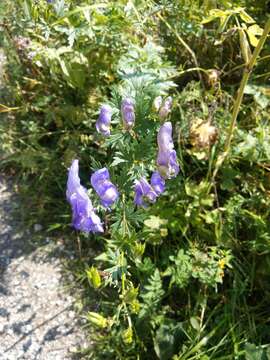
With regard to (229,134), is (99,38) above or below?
above

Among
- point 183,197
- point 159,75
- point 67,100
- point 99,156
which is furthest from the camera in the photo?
point 67,100

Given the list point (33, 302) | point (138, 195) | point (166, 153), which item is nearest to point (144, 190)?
point (138, 195)

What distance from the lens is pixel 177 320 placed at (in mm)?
1849

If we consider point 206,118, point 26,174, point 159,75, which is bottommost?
point 26,174

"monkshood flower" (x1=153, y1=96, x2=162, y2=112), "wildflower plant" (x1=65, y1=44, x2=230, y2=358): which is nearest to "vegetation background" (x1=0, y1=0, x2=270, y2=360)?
"wildflower plant" (x1=65, y1=44, x2=230, y2=358)

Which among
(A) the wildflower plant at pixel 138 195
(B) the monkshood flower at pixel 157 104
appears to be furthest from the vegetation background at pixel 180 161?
(B) the monkshood flower at pixel 157 104

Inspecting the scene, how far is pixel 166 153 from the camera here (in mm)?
1361

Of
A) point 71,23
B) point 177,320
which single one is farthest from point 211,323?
point 71,23

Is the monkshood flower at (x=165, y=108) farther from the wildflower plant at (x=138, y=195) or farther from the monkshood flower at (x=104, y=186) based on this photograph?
the monkshood flower at (x=104, y=186)

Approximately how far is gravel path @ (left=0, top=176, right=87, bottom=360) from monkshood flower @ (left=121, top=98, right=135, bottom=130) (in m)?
0.89

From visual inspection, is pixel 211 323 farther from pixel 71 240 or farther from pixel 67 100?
pixel 67 100

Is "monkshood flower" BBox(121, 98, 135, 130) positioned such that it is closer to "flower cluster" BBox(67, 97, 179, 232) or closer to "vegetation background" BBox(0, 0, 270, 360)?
"flower cluster" BBox(67, 97, 179, 232)

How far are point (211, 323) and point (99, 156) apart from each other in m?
0.79

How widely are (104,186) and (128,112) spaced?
206 mm
